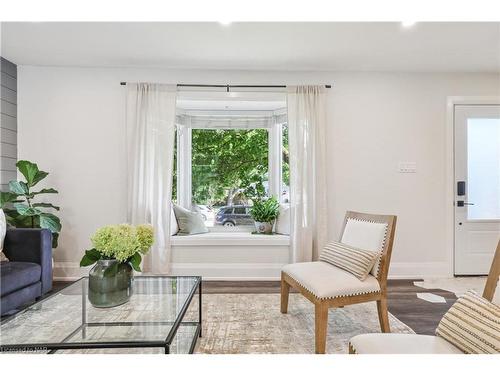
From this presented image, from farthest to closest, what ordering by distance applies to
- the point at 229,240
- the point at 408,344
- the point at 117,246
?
the point at 229,240
the point at 117,246
the point at 408,344

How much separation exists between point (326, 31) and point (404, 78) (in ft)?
4.88

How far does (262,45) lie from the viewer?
3.09 m

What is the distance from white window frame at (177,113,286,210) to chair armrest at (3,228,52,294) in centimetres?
177

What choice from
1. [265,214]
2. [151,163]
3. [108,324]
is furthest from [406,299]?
[151,163]

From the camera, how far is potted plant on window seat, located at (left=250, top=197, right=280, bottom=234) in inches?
156

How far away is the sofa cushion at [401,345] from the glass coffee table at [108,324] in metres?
0.79

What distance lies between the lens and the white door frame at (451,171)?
375cm

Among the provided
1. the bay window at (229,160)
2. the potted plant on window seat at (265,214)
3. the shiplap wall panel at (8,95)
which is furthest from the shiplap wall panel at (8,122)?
the potted plant on window seat at (265,214)

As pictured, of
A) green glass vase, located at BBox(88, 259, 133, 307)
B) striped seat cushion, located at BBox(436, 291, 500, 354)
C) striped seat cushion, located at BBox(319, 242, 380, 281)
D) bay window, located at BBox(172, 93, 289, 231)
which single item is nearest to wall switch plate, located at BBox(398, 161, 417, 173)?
bay window, located at BBox(172, 93, 289, 231)

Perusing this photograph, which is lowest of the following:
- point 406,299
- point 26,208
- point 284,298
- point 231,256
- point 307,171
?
point 406,299

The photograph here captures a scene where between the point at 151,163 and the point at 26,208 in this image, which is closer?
the point at 26,208

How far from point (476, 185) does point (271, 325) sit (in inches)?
119

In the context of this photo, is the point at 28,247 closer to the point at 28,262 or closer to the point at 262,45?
the point at 28,262

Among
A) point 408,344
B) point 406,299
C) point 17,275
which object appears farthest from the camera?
point 406,299
